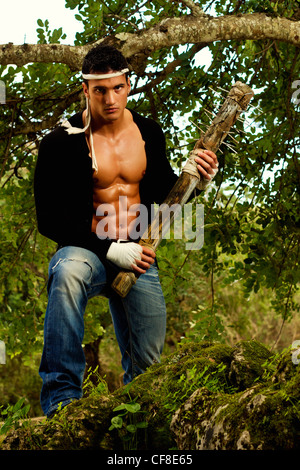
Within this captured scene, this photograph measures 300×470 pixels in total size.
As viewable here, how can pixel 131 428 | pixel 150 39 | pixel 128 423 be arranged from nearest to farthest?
1. pixel 131 428
2. pixel 128 423
3. pixel 150 39

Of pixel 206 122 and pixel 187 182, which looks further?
pixel 206 122

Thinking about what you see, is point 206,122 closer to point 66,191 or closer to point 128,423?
point 66,191

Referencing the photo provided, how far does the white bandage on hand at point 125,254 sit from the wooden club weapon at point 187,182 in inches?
2.4

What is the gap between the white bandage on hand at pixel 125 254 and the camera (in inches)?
148

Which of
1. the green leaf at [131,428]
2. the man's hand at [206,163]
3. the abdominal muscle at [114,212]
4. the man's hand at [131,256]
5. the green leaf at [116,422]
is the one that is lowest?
the green leaf at [131,428]

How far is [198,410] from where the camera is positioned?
2678 mm

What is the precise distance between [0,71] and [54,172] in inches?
111

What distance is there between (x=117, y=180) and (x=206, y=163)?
0.66 metres

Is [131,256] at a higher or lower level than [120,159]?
lower

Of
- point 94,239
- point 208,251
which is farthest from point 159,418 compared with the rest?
point 208,251

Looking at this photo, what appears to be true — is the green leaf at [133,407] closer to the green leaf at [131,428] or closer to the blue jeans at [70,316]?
the green leaf at [131,428]

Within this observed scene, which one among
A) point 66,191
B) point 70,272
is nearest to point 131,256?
point 70,272

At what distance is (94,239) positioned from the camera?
153 inches

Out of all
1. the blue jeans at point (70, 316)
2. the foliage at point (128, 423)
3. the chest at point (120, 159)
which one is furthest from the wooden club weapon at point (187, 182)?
the foliage at point (128, 423)
